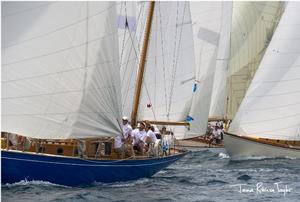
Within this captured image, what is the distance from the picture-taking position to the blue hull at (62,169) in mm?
17672

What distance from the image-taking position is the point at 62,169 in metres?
18.2

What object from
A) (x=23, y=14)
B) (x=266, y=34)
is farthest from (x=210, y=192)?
(x=266, y=34)

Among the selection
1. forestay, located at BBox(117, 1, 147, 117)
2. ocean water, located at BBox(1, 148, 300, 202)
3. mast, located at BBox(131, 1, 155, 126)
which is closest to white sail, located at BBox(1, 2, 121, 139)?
ocean water, located at BBox(1, 148, 300, 202)

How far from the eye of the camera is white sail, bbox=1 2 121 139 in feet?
55.1

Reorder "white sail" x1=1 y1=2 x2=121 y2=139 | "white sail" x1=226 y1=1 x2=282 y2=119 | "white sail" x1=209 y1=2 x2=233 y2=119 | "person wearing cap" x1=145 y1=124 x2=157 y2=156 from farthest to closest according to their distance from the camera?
"white sail" x1=226 y1=1 x2=282 y2=119, "white sail" x1=209 y1=2 x2=233 y2=119, "person wearing cap" x1=145 y1=124 x2=157 y2=156, "white sail" x1=1 y1=2 x2=121 y2=139

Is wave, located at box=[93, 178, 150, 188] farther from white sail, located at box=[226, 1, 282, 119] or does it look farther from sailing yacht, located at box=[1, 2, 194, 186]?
white sail, located at box=[226, 1, 282, 119]

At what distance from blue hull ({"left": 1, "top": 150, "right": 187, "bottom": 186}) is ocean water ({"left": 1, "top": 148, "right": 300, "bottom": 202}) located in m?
0.20

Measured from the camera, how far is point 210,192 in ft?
63.1

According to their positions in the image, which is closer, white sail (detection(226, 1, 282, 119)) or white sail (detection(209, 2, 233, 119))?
white sail (detection(209, 2, 233, 119))

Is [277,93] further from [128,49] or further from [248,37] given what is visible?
[248,37]

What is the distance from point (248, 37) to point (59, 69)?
26680 millimetres

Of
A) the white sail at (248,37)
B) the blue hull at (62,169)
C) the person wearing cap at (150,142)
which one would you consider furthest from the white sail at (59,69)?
the white sail at (248,37)

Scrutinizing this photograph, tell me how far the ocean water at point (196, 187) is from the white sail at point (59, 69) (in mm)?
1464

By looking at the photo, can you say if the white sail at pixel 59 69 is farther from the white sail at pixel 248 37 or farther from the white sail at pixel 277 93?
the white sail at pixel 248 37
